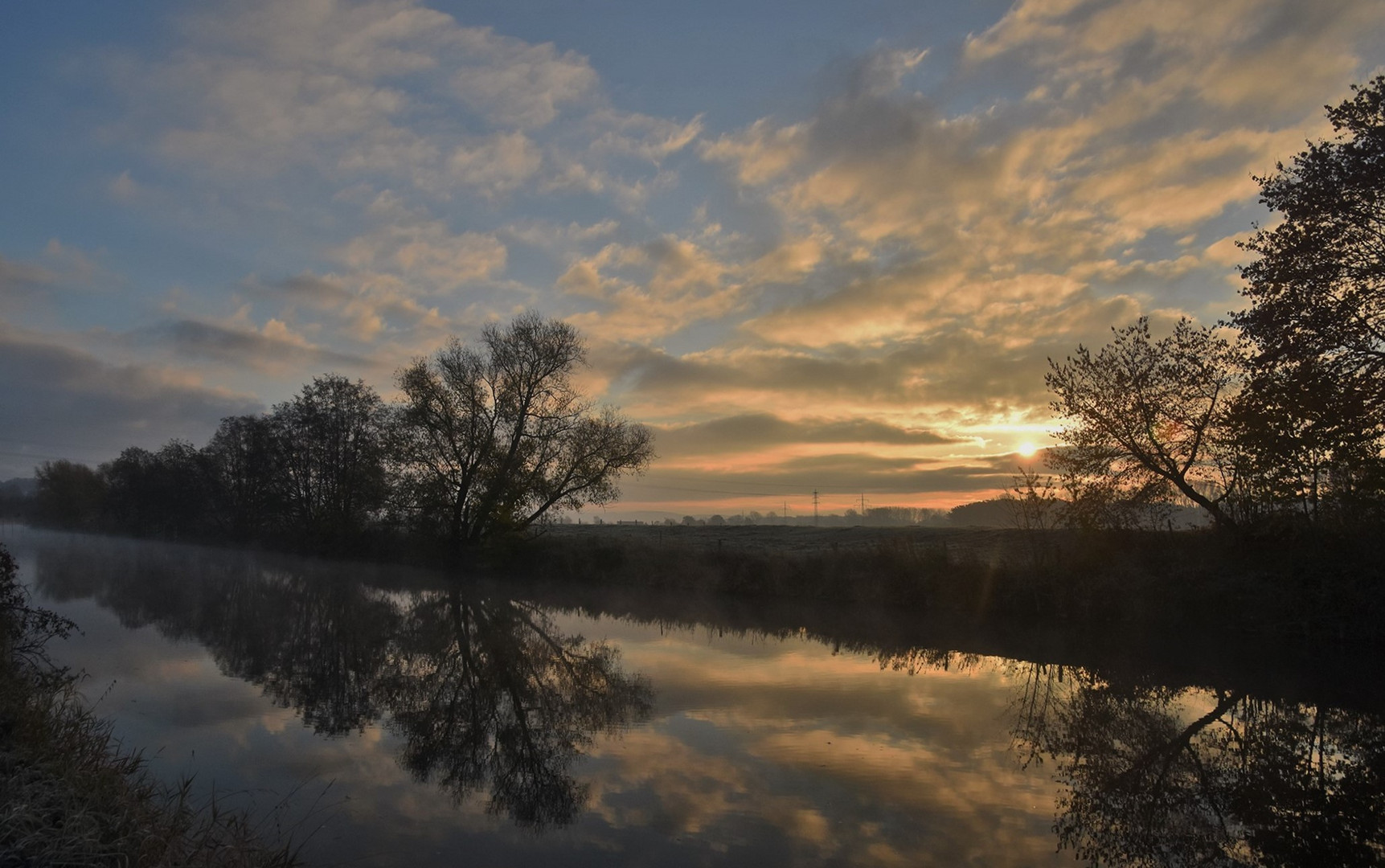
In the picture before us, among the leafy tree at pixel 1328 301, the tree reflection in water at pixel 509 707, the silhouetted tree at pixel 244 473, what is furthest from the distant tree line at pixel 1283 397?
the silhouetted tree at pixel 244 473

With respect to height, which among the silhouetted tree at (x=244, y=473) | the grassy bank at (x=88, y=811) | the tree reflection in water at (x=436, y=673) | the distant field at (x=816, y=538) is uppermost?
the silhouetted tree at (x=244, y=473)

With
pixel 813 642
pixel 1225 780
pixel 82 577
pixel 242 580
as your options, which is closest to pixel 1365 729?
pixel 1225 780

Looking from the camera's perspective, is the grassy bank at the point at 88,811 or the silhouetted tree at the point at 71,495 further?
the silhouetted tree at the point at 71,495

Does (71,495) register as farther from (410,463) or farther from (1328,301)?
(1328,301)

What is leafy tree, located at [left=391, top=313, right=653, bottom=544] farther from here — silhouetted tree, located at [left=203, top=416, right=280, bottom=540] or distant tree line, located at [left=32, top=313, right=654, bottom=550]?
silhouetted tree, located at [left=203, top=416, right=280, bottom=540]

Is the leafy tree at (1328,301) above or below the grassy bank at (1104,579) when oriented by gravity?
above

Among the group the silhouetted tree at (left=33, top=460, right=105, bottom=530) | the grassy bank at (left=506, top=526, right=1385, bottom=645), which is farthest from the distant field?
the silhouetted tree at (left=33, top=460, right=105, bottom=530)

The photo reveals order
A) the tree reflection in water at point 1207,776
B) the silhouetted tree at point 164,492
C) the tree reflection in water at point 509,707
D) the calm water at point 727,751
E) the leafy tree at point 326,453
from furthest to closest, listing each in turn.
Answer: the silhouetted tree at point 164,492 < the leafy tree at point 326,453 < the tree reflection in water at point 509,707 < the calm water at point 727,751 < the tree reflection in water at point 1207,776

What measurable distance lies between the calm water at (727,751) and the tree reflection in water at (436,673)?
67 millimetres

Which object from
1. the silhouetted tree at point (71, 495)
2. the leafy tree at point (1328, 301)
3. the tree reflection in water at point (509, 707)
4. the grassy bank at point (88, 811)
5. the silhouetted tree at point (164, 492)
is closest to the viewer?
the grassy bank at point (88, 811)

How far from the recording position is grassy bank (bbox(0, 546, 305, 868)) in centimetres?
443

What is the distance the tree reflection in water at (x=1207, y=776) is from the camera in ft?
21.4

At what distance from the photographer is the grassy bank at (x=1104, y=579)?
16.5 m

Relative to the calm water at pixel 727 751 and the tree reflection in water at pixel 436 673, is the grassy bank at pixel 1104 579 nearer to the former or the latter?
the calm water at pixel 727 751
